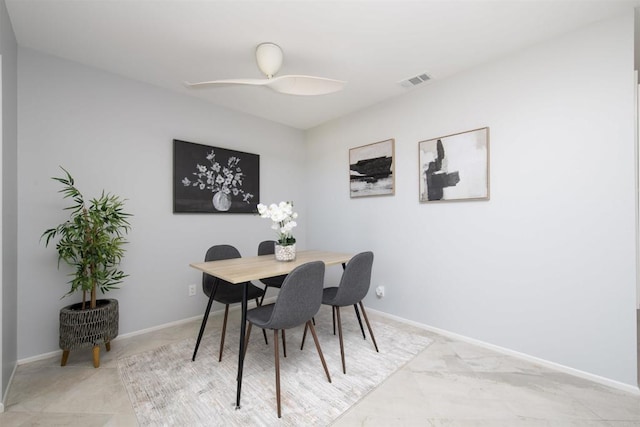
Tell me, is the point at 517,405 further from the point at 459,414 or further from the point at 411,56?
the point at 411,56

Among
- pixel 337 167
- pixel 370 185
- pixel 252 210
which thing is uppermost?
pixel 337 167

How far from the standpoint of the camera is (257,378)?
1921mm

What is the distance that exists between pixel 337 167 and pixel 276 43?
1824mm

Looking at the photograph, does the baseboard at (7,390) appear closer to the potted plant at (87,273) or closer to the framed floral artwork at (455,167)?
the potted plant at (87,273)

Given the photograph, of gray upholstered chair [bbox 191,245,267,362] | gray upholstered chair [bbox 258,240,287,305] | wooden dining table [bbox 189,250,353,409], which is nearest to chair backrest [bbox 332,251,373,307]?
wooden dining table [bbox 189,250,353,409]

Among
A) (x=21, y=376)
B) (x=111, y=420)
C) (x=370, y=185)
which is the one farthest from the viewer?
(x=370, y=185)

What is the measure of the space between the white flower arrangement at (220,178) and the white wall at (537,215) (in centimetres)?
184

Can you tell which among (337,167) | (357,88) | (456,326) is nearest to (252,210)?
(337,167)

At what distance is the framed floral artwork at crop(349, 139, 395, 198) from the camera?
3084mm

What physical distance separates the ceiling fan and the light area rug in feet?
6.62

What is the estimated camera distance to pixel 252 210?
351cm

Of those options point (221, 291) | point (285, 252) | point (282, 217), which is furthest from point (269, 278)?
point (282, 217)

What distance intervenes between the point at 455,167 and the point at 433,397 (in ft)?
6.08

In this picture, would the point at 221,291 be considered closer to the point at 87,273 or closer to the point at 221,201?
the point at 87,273
